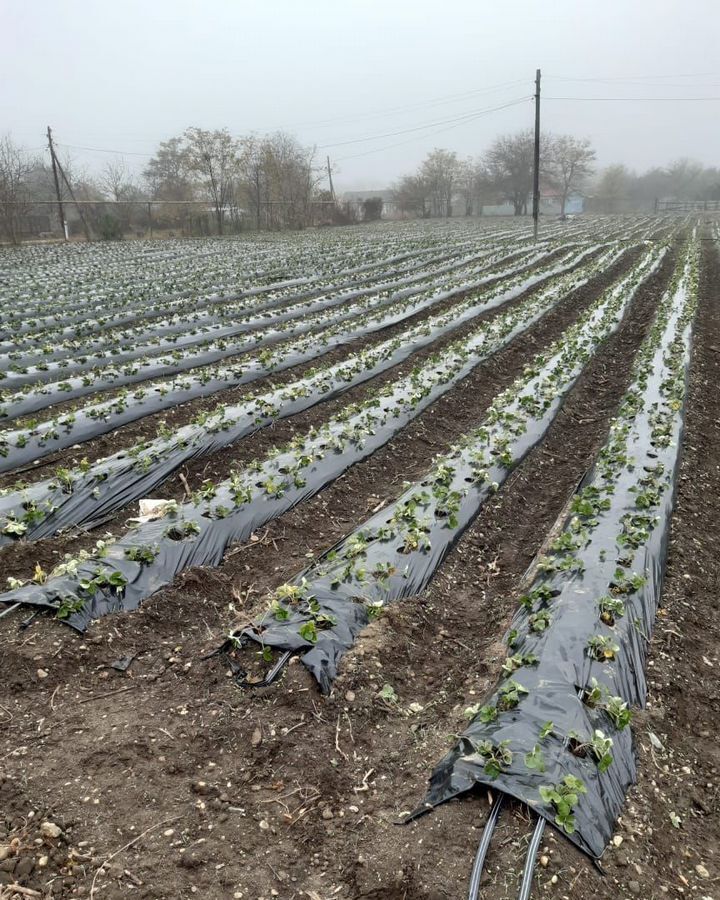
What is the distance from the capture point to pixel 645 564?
514 cm

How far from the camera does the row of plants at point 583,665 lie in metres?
3.10

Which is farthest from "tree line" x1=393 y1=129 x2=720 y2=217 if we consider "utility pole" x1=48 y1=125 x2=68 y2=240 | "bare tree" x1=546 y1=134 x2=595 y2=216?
"utility pole" x1=48 y1=125 x2=68 y2=240

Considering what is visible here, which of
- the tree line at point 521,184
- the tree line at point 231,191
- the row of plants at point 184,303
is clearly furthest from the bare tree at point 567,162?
the row of plants at point 184,303

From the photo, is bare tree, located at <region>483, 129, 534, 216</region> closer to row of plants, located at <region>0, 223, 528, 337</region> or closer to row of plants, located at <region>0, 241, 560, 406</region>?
row of plants, located at <region>0, 223, 528, 337</region>

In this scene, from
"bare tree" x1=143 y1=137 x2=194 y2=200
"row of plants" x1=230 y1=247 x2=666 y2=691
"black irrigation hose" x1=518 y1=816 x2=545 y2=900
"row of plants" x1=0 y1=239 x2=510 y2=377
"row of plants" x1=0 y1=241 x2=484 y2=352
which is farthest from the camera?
"bare tree" x1=143 y1=137 x2=194 y2=200

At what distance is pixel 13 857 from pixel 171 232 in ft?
176

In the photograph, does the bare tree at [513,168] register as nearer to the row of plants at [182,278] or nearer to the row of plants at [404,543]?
the row of plants at [182,278]

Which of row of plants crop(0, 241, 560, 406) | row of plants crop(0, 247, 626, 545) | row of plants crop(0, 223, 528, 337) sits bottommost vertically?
row of plants crop(0, 247, 626, 545)

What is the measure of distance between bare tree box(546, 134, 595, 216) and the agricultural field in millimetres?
95935

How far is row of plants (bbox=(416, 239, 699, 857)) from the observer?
3104mm

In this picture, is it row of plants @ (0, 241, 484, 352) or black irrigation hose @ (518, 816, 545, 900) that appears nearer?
black irrigation hose @ (518, 816, 545, 900)

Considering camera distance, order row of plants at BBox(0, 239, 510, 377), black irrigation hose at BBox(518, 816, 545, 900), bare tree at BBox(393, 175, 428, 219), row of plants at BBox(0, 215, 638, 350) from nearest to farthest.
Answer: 1. black irrigation hose at BBox(518, 816, 545, 900)
2. row of plants at BBox(0, 239, 510, 377)
3. row of plants at BBox(0, 215, 638, 350)
4. bare tree at BBox(393, 175, 428, 219)

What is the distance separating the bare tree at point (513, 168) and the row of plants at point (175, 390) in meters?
81.2

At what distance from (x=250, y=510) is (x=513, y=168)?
314ft
